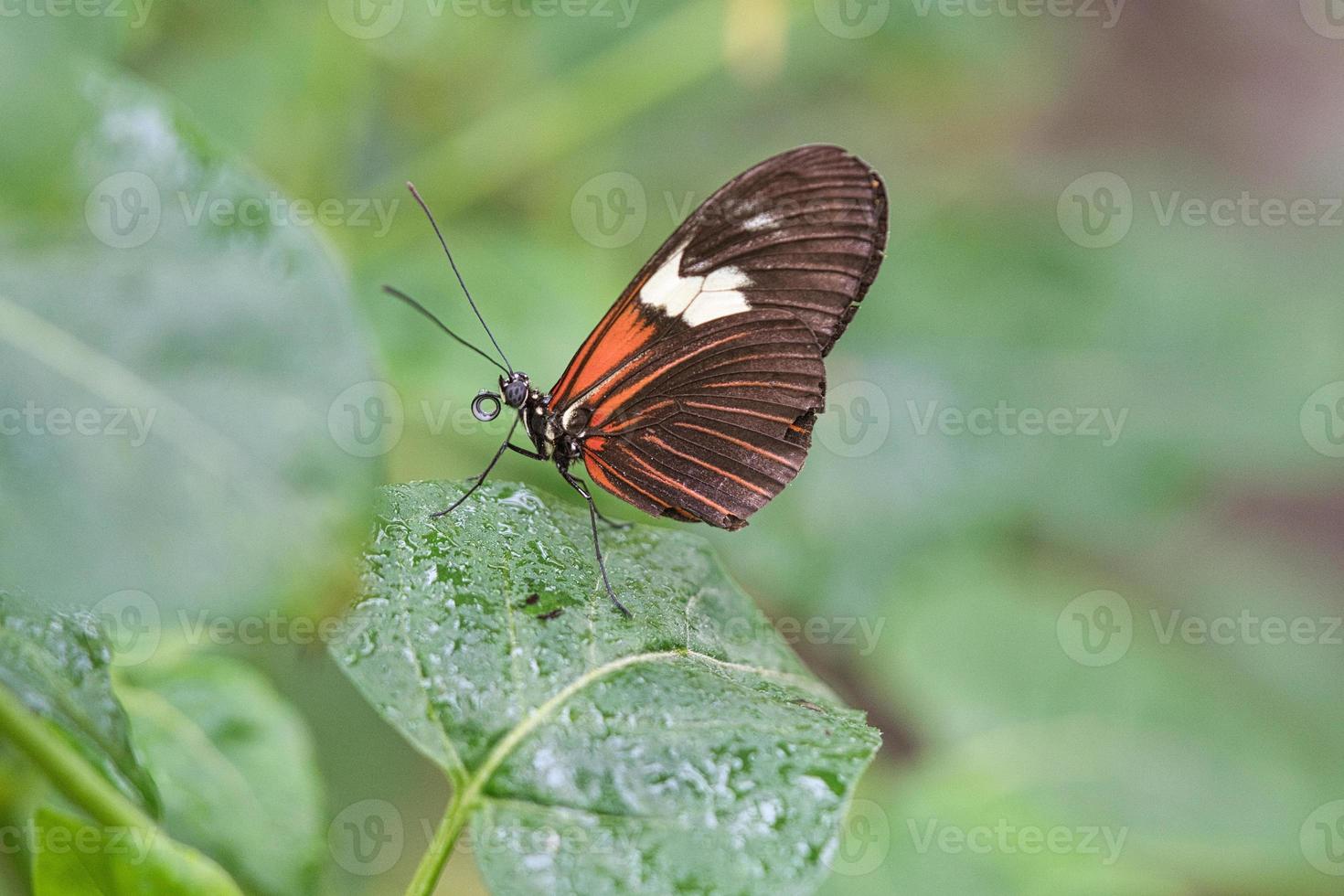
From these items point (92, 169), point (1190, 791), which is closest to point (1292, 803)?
point (1190, 791)

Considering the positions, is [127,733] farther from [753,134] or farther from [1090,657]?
[753,134]
